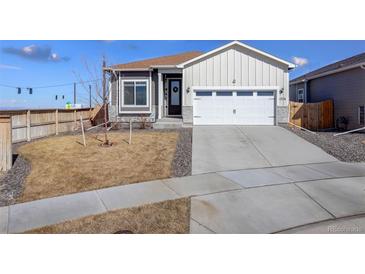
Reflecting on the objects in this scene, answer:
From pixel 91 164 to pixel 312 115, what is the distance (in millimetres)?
13845

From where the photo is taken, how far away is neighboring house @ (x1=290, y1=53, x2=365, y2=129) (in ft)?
49.4

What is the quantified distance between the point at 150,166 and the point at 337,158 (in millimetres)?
6385

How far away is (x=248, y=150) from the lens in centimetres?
1043

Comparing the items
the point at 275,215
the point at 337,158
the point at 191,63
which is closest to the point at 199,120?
the point at 191,63

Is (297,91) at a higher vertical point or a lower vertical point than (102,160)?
higher

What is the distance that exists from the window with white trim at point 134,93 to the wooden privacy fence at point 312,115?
8.96 metres

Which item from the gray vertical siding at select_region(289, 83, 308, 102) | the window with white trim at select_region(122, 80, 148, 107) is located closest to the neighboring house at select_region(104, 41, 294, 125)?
the window with white trim at select_region(122, 80, 148, 107)

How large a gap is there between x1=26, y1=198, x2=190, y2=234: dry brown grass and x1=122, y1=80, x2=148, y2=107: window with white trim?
1275 centimetres

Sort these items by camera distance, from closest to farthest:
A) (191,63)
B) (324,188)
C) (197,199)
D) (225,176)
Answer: (197,199)
(324,188)
(225,176)
(191,63)

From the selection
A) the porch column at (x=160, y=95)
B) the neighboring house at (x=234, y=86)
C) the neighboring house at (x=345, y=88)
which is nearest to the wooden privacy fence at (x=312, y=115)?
the neighboring house at (x=345, y=88)

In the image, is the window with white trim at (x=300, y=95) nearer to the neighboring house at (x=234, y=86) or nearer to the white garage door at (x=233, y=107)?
the neighboring house at (x=234, y=86)

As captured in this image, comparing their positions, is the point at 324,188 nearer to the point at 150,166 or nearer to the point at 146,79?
the point at 150,166

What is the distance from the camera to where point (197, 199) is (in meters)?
5.88

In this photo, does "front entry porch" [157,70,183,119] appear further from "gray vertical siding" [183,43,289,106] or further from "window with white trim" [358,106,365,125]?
"window with white trim" [358,106,365,125]
